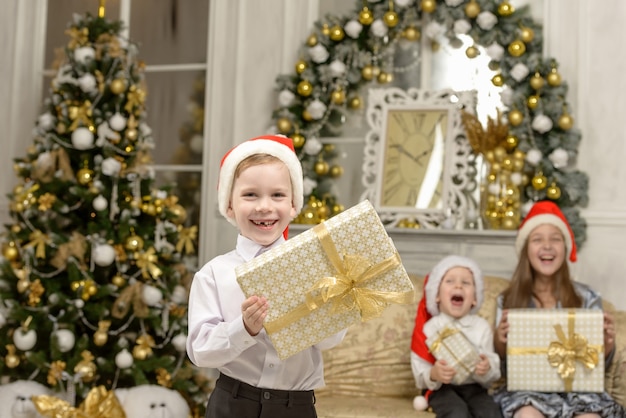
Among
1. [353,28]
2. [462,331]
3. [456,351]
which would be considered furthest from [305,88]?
[456,351]

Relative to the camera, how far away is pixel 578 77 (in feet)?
14.6

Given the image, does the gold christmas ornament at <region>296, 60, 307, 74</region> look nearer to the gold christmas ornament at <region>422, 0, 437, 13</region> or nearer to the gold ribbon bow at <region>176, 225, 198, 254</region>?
the gold christmas ornament at <region>422, 0, 437, 13</region>

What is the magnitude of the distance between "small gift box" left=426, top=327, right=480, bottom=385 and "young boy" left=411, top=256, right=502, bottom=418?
0.02 meters

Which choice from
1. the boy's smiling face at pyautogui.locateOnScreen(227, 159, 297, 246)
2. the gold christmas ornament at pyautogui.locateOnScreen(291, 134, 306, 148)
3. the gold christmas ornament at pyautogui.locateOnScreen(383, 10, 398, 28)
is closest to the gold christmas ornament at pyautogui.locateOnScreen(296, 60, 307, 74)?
the gold christmas ornament at pyautogui.locateOnScreen(291, 134, 306, 148)

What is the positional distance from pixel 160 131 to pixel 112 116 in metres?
0.96

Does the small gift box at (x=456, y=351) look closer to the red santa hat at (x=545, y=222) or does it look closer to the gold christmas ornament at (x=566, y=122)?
the red santa hat at (x=545, y=222)

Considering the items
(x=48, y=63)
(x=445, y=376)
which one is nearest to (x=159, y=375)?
(x=445, y=376)

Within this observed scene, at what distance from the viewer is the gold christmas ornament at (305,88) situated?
4.75m

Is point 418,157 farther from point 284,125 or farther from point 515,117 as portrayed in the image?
point 284,125

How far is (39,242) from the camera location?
439cm

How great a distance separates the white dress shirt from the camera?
192cm

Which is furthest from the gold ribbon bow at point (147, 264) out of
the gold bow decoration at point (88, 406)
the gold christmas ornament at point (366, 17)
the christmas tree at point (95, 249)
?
the gold christmas ornament at point (366, 17)

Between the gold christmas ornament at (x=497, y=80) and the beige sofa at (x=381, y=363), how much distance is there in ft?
3.96

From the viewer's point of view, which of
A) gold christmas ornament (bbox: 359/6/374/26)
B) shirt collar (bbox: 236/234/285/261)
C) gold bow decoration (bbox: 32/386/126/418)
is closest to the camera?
shirt collar (bbox: 236/234/285/261)
